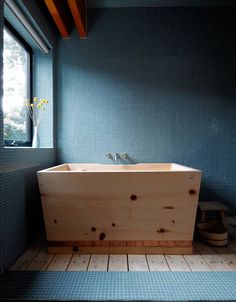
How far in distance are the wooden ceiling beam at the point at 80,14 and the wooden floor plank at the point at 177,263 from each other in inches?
100

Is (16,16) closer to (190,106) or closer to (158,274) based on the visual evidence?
(190,106)

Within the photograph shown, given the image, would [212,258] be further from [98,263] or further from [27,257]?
[27,257]

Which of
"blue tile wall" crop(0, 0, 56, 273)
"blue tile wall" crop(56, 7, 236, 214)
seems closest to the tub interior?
"blue tile wall" crop(56, 7, 236, 214)

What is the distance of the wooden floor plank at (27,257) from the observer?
64.2 inches

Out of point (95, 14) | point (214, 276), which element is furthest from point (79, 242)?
point (95, 14)

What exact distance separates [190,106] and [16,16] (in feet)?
6.89

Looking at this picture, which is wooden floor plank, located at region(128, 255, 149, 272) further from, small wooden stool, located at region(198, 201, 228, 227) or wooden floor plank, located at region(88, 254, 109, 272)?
small wooden stool, located at region(198, 201, 228, 227)

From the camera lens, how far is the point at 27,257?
5.87 ft

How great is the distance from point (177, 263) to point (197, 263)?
0.16 metres

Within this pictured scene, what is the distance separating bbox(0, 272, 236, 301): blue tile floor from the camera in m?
1.31

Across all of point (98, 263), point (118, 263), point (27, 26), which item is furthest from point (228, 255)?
point (27, 26)

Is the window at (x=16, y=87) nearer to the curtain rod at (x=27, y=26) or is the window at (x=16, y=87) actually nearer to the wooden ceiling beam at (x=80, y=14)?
the curtain rod at (x=27, y=26)

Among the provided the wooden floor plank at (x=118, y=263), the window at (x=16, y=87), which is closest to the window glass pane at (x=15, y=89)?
the window at (x=16, y=87)

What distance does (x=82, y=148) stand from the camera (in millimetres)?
2824
